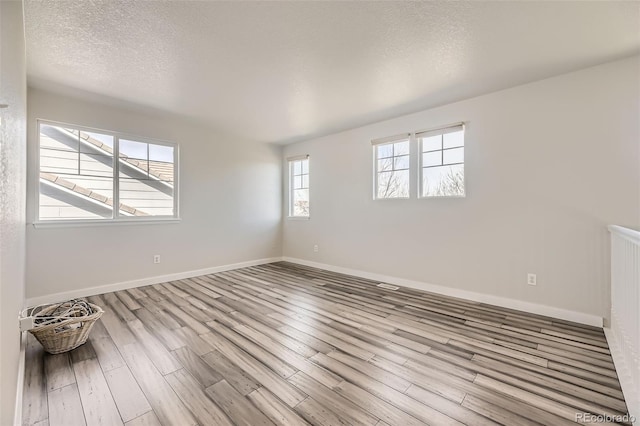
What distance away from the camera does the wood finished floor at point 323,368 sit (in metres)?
1.46

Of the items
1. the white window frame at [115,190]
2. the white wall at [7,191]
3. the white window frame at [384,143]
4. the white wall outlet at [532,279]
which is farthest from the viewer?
the white window frame at [384,143]

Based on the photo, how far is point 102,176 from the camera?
11.6 feet

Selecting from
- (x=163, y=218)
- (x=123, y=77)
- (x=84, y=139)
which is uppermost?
(x=123, y=77)

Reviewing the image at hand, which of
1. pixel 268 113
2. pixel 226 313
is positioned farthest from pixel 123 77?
pixel 226 313

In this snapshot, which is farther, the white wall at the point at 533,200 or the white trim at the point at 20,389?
the white wall at the point at 533,200

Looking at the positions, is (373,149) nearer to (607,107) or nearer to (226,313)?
(607,107)

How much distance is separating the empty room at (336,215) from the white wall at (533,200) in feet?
0.06

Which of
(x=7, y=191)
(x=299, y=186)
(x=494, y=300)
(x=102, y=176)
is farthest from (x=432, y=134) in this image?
(x=102, y=176)

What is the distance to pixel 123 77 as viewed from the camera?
8.93 feet


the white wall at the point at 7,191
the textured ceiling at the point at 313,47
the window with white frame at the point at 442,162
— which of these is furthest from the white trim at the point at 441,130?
the white wall at the point at 7,191

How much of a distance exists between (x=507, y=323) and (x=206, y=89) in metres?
4.06

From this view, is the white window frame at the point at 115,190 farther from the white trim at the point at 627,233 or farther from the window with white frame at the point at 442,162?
the white trim at the point at 627,233

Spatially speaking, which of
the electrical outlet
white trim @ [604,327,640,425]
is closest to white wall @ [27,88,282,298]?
the electrical outlet

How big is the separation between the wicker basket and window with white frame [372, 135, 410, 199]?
12.1ft
